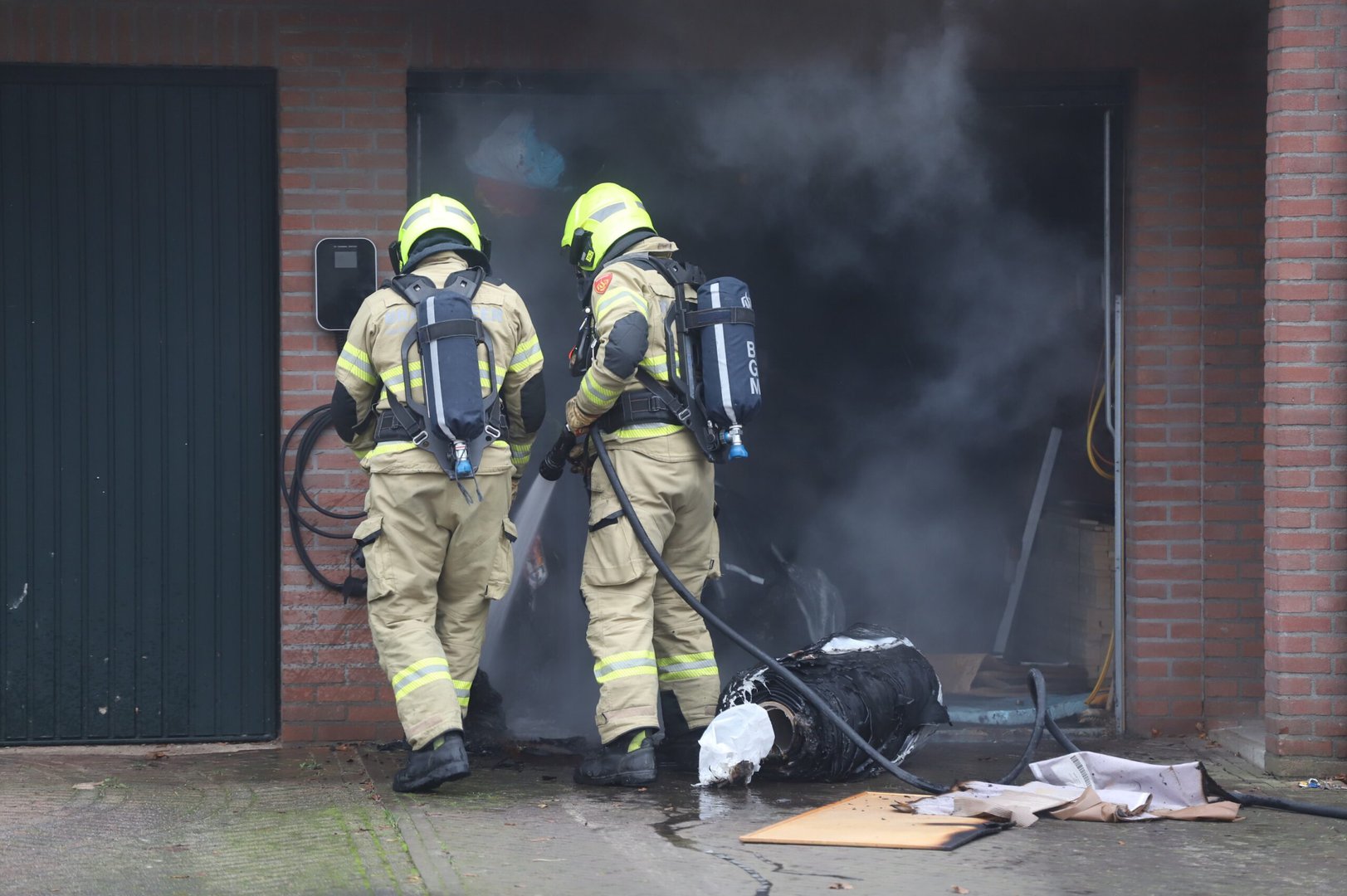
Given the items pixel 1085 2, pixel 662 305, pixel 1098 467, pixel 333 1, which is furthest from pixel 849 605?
pixel 333 1

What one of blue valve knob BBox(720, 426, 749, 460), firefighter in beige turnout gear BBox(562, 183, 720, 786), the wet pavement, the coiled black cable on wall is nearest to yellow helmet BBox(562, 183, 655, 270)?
firefighter in beige turnout gear BBox(562, 183, 720, 786)

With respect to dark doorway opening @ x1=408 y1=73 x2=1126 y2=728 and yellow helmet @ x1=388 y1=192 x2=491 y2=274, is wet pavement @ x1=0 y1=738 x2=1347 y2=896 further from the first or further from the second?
yellow helmet @ x1=388 y1=192 x2=491 y2=274

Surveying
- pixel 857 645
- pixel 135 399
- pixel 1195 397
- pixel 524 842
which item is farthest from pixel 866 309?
pixel 524 842

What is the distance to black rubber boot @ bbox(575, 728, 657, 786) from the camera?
207 inches

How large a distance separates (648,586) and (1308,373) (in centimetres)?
244

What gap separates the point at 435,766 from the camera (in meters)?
5.02

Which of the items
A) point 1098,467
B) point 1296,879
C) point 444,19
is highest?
point 444,19

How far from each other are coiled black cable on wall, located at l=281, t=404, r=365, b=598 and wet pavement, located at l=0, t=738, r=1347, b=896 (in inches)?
28.0

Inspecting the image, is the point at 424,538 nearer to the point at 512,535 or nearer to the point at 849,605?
the point at 512,535

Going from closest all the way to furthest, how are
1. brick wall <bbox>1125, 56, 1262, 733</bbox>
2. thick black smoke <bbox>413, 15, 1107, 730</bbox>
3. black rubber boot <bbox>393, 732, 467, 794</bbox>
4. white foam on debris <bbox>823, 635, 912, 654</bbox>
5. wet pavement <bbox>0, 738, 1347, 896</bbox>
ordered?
wet pavement <bbox>0, 738, 1347, 896</bbox>
black rubber boot <bbox>393, 732, 467, 794</bbox>
white foam on debris <bbox>823, 635, 912, 654</bbox>
brick wall <bbox>1125, 56, 1262, 733</bbox>
thick black smoke <bbox>413, 15, 1107, 730</bbox>

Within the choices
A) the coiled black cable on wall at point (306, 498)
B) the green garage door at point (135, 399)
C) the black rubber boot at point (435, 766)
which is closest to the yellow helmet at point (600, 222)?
the coiled black cable on wall at point (306, 498)

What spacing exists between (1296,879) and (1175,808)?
0.72m

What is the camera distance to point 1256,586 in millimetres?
6281

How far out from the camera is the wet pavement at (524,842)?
4.05m
